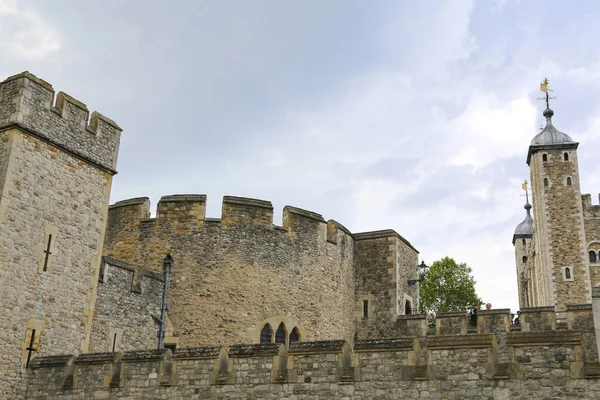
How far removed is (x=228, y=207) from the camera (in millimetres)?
18250

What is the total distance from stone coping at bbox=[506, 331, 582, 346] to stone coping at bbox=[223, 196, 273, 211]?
10.1 m

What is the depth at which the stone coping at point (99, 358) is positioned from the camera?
1151 cm

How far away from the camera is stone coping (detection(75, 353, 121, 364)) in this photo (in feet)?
37.8

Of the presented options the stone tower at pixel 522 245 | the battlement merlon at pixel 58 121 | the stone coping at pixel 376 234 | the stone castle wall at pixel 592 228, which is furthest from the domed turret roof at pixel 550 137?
the battlement merlon at pixel 58 121

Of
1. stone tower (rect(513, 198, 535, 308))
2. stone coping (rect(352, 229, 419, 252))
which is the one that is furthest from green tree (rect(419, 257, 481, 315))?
stone coping (rect(352, 229, 419, 252))

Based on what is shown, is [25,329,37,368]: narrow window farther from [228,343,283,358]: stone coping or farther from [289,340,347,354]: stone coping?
[289,340,347,354]: stone coping

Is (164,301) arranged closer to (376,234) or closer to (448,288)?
(376,234)

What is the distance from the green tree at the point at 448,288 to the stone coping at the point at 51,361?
3532 centimetres

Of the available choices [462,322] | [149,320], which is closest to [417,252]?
[462,322]

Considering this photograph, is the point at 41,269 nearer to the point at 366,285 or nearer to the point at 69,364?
the point at 69,364

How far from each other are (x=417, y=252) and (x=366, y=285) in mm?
3129

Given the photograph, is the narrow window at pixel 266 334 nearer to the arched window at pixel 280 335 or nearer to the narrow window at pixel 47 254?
the arched window at pixel 280 335

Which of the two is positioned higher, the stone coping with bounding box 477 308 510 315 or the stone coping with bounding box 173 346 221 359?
the stone coping with bounding box 477 308 510 315

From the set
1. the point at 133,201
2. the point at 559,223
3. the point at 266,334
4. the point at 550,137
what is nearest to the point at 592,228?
the point at 559,223
